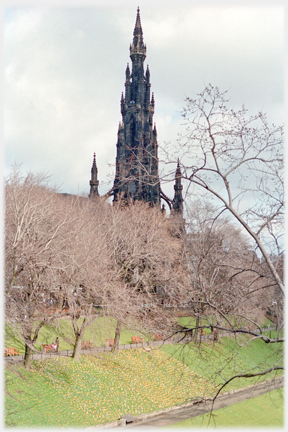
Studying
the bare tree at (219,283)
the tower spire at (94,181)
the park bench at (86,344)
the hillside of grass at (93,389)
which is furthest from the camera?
the tower spire at (94,181)

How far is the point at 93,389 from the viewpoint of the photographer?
19.2 metres

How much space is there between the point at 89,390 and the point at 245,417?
25.2 ft

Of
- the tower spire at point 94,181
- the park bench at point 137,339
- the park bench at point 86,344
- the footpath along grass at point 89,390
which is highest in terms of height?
the tower spire at point 94,181

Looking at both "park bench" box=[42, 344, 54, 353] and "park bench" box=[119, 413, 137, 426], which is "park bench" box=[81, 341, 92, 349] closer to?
"park bench" box=[42, 344, 54, 353]

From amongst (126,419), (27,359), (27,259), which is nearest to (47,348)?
(27,359)

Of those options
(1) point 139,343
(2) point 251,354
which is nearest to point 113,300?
(1) point 139,343

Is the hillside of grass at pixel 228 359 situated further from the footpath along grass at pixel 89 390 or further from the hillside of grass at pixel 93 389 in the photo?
the footpath along grass at pixel 89 390

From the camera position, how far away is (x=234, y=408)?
62.2 feet

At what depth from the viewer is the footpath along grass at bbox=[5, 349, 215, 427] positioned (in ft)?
51.2

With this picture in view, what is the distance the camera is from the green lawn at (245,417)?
16.7m

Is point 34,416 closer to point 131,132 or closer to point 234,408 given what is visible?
point 234,408

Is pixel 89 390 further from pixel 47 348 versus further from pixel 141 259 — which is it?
pixel 141 259

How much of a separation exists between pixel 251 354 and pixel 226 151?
1074 inches

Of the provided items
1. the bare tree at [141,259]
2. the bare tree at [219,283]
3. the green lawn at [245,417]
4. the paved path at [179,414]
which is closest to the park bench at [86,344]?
the bare tree at [141,259]
